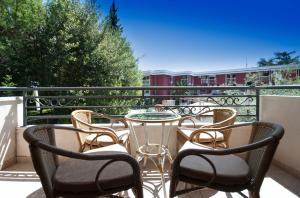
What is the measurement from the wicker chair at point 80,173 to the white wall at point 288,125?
220cm

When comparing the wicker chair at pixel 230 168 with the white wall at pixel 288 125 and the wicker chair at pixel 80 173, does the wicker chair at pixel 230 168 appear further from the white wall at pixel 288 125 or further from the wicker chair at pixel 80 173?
the white wall at pixel 288 125

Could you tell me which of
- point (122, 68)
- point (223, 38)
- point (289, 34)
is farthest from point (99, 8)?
point (289, 34)

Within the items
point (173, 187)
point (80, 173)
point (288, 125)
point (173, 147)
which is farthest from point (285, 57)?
point (80, 173)

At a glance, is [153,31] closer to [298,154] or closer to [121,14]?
[121,14]

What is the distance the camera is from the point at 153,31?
17609 millimetres

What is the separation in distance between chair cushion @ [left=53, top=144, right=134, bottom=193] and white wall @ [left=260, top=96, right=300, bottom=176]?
2.20 m

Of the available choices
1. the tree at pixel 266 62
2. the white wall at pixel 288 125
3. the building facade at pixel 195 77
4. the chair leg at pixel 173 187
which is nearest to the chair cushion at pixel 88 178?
the chair leg at pixel 173 187

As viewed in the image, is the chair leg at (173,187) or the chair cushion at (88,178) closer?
the chair cushion at (88,178)

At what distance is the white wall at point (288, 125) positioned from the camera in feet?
9.50

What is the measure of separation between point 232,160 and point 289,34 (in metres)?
26.0

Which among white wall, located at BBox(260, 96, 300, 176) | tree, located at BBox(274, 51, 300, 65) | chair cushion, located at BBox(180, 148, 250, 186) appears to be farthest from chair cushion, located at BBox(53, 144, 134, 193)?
tree, located at BBox(274, 51, 300, 65)

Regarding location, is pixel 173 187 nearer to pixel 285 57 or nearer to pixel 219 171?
pixel 219 171

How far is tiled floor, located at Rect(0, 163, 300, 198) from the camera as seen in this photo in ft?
7.90

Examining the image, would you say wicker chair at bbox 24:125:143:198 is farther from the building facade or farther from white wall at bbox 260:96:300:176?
the building facade
